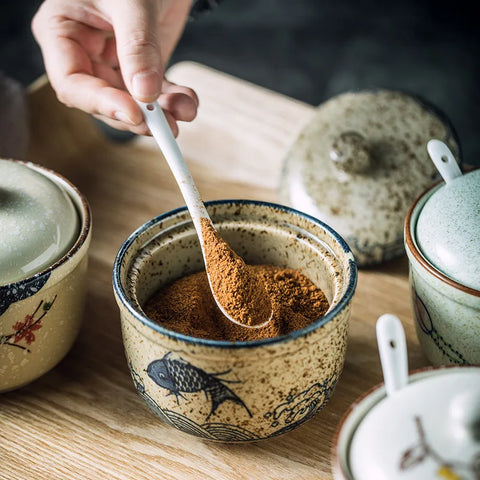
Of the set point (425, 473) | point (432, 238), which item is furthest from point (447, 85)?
point (425, 473)

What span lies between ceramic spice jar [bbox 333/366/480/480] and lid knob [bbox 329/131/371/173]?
44 centimetres

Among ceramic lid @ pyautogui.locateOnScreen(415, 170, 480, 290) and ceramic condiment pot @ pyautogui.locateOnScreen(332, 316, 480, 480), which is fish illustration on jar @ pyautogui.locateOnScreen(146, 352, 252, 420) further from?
ceramic lid @ pyautogui.locateOnScreen(415, 170, 480, 290)

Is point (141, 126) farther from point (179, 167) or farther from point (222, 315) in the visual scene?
point (222, 315)

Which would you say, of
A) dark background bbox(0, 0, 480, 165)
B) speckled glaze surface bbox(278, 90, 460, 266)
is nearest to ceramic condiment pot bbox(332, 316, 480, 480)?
speckled glaze surface bbox(278, 90, 460, 266)

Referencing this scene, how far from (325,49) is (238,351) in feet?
6.38

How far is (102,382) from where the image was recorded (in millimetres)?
792

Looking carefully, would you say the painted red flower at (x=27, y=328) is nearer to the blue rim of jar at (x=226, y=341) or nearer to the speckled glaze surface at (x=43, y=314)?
the speckled glaze surface at (x=43, y=314)

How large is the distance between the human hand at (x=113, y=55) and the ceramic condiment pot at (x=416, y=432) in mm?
453

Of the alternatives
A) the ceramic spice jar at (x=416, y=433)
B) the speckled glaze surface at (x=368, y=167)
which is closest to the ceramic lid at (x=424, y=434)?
the ceramic spice jar at (x=416, y=433)

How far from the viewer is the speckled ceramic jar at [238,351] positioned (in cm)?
59

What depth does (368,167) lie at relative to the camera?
946 mm

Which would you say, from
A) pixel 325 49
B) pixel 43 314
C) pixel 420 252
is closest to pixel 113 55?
pixel 43 314

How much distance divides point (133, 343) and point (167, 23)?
2.20 feet

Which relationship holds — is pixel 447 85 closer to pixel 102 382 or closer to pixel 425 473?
pixel 102 382
